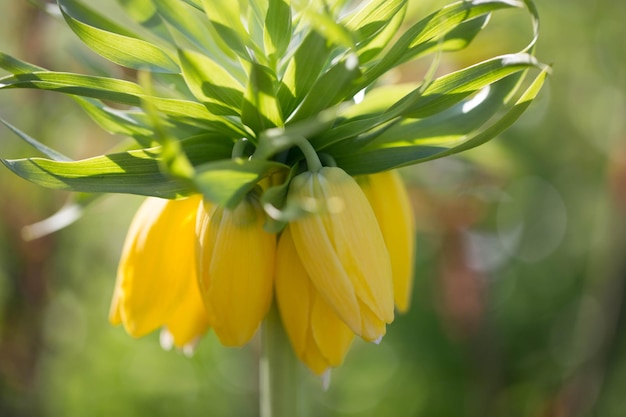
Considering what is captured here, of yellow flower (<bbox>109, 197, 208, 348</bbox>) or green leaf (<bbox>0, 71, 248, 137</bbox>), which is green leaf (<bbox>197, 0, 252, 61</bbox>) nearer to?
green leaf (<bbox>0, 71, 248, 137</bbox>)

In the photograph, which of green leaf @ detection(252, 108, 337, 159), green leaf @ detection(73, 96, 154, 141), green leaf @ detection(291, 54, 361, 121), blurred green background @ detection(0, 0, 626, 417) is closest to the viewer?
green leaf @ detection(252, 108, 337, 159)

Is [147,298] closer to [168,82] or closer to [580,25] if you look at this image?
[168,82]

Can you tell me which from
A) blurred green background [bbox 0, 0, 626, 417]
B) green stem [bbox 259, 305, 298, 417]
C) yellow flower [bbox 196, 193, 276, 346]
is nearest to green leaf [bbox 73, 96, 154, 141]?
yellow flower [bbox 196, 193, 276, 346]

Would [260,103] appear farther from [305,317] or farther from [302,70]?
[305,317]

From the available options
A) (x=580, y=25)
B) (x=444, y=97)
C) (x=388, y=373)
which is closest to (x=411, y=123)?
(x=444, y=97)

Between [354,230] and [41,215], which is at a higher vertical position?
[41,215]

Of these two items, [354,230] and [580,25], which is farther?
[580,25]
